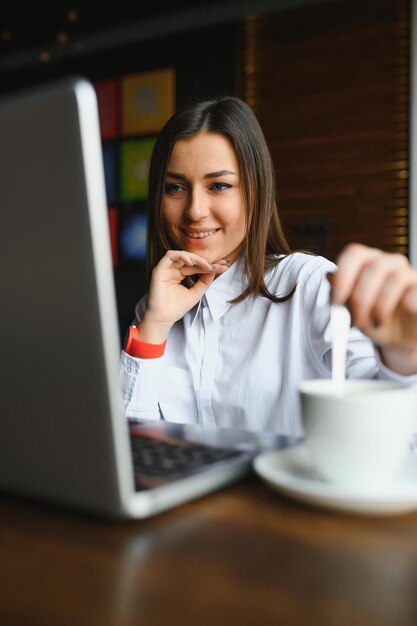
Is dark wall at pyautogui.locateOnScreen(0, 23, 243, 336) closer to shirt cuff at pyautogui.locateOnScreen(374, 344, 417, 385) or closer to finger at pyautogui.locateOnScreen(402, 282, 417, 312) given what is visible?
shirt cuff at pyautogui.locateOnScreen(374, 344, 417, 385)

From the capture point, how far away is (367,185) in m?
3.56

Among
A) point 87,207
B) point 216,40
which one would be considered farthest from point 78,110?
point 216,40

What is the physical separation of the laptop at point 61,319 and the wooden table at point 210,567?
25mm

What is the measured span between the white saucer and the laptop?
85 millimetres

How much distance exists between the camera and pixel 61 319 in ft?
1.48

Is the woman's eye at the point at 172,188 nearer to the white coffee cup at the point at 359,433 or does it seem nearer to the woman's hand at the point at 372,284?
the woman's hand at the point at 372,284

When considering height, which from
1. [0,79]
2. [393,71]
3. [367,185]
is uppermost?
[0,79]

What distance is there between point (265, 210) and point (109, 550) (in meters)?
1.19

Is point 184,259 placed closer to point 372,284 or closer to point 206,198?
point 206,198

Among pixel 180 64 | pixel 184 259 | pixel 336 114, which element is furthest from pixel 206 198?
pixel 180 64

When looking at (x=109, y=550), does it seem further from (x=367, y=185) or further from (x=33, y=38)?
(x=33, y=38)

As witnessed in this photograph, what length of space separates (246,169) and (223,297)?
0.31m

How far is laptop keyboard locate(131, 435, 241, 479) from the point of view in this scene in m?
0.58

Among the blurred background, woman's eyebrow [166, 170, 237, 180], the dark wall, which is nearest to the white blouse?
woman's eyebrow [166, 170, 237, 180]
